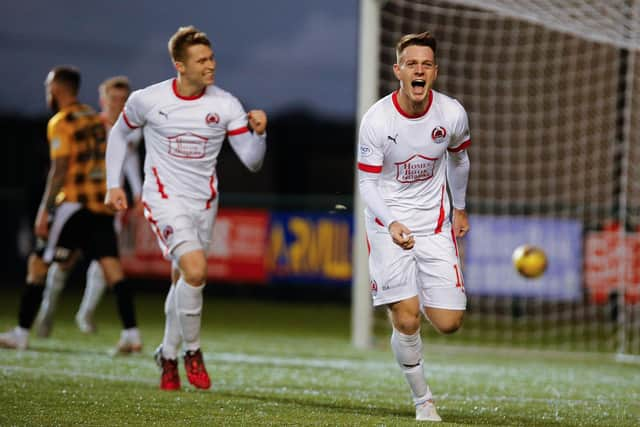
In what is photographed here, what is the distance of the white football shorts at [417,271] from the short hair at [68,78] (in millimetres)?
3445

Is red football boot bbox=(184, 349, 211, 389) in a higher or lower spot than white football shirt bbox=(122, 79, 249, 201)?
lower

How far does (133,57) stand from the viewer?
1304 inches

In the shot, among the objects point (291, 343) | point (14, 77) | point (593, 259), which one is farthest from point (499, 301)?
point (14, 77)

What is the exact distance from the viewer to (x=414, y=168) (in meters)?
5.40

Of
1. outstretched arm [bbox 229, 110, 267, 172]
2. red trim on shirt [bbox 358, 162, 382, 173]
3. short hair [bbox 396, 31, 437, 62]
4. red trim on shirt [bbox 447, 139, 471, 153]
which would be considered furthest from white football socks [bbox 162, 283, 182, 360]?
short hair [bbox 396, 31, 437, 62]

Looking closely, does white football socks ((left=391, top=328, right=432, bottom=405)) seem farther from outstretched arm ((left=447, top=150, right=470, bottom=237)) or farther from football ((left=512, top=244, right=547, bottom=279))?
football ((left=512, top=244, right=547, bottom=279))

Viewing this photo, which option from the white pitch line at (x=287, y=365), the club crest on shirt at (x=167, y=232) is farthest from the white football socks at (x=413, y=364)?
the club crest on shirt at (x=167, y=232)

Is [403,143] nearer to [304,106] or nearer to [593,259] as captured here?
[593,259]

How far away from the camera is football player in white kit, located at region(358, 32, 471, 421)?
5.29 meters

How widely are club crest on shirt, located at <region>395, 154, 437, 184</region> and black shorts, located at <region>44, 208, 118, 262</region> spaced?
340 centimetres

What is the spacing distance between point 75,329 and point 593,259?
5377 millimetres

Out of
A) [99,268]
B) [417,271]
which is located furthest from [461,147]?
[99,268]

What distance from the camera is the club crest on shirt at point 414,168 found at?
5371 mm

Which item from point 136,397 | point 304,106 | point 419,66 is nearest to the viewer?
point 419,66
